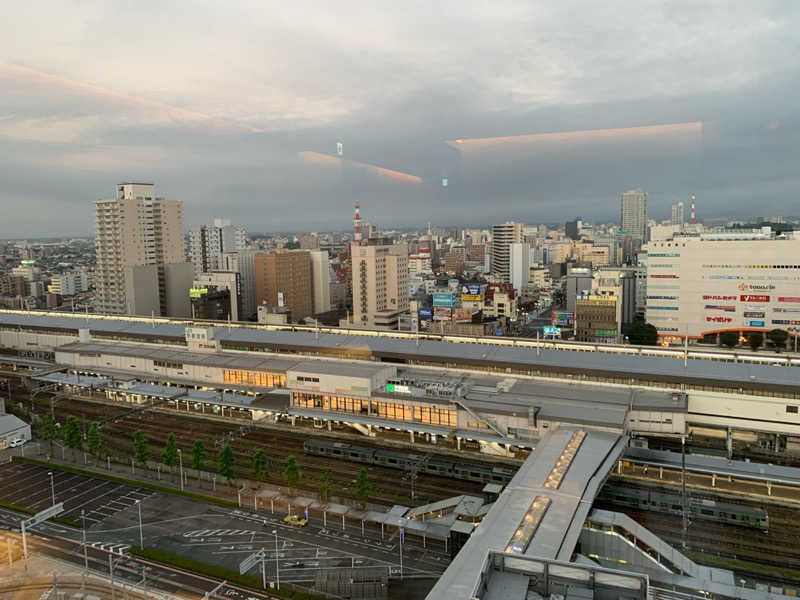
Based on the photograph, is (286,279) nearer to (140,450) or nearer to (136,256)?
(136,256)

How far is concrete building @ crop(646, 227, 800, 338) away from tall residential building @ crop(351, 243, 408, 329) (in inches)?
917

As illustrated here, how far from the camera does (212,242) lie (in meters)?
91.4

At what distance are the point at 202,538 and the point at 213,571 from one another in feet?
6.90

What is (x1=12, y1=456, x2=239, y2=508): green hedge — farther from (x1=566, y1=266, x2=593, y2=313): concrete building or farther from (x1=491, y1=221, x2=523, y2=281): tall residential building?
(x1=491, y1=221, x2=523, y2=281): tall residential building

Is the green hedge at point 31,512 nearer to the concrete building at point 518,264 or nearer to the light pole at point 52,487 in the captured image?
the light pole at point 52,487

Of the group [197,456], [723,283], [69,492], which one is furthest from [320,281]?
[69,492]

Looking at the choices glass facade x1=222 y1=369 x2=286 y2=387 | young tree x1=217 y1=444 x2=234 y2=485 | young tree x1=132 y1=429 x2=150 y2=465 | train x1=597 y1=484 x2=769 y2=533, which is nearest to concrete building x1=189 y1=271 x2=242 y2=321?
glass facade x1=222 y1=369 x2=286 y2=387

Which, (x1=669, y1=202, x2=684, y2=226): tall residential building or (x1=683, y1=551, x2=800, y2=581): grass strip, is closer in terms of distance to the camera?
(x1=683, y1=551, x2=800, y2=581): grass strip

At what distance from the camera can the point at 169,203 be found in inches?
2324

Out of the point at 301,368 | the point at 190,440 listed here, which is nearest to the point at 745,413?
the point at 301,368

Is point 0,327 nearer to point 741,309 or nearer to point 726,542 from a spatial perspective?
point 726,542

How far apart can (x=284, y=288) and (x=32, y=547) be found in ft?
158

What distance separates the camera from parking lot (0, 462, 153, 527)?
19375mm

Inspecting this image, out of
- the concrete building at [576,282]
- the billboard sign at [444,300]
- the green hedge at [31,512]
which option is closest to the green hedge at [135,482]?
the green hedge at [31,512]
